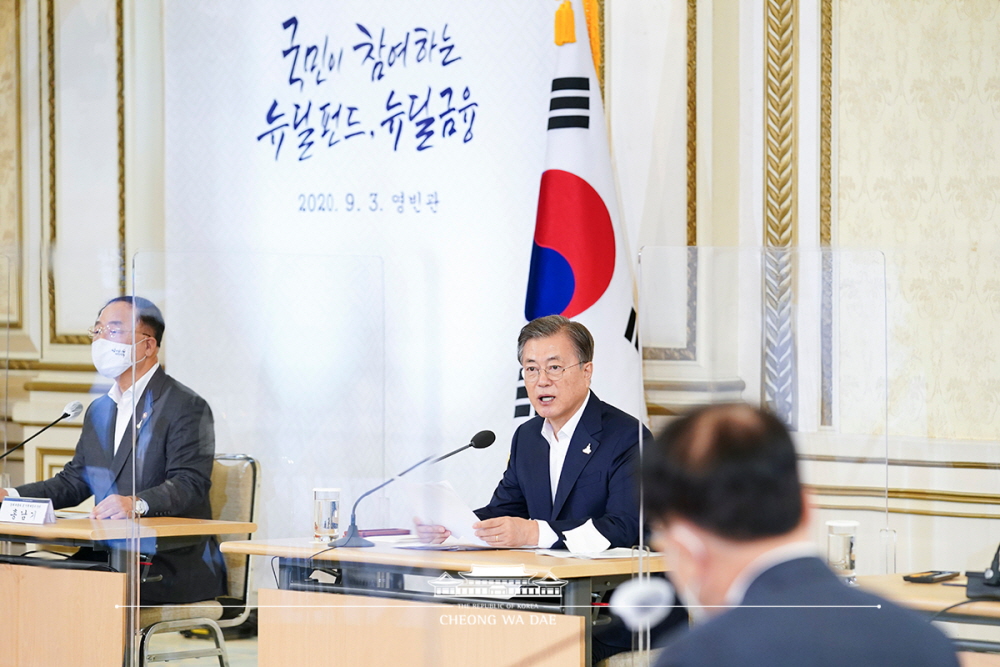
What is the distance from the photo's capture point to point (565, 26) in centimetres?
413

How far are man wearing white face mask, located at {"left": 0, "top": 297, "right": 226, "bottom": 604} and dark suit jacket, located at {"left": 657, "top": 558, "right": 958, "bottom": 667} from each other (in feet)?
8.79

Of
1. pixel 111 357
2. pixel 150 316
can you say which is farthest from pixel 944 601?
pixel 111 357

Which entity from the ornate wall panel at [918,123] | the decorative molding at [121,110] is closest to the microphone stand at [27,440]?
the decorative molding at [121,110]

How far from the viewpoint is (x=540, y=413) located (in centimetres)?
347

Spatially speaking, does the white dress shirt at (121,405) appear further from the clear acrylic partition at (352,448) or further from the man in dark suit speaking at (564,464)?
the man in dark suit speaking at (564,464)

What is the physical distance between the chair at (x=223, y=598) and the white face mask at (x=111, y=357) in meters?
0.48

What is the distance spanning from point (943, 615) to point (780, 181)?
6.59 ft

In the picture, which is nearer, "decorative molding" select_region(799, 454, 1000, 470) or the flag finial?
"decorative molding" select_region(799, 454, 1000, 470)

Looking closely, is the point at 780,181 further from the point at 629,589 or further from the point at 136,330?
the point at 136,330

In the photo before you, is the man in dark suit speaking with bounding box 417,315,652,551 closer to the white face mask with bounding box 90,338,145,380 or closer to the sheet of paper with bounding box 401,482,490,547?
the sheet of paper with bounding box 401,482,490,547

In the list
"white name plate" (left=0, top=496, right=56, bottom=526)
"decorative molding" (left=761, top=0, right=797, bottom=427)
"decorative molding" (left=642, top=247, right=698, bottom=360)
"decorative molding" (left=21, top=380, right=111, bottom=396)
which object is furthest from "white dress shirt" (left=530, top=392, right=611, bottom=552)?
"decorative molding" (left=21, top=380, right=111, bottom=396)

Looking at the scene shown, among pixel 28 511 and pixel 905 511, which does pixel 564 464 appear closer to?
A: pixel 905 511

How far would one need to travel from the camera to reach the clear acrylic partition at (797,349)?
277 centimetres

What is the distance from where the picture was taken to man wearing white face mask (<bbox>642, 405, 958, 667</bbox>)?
1057 mm
